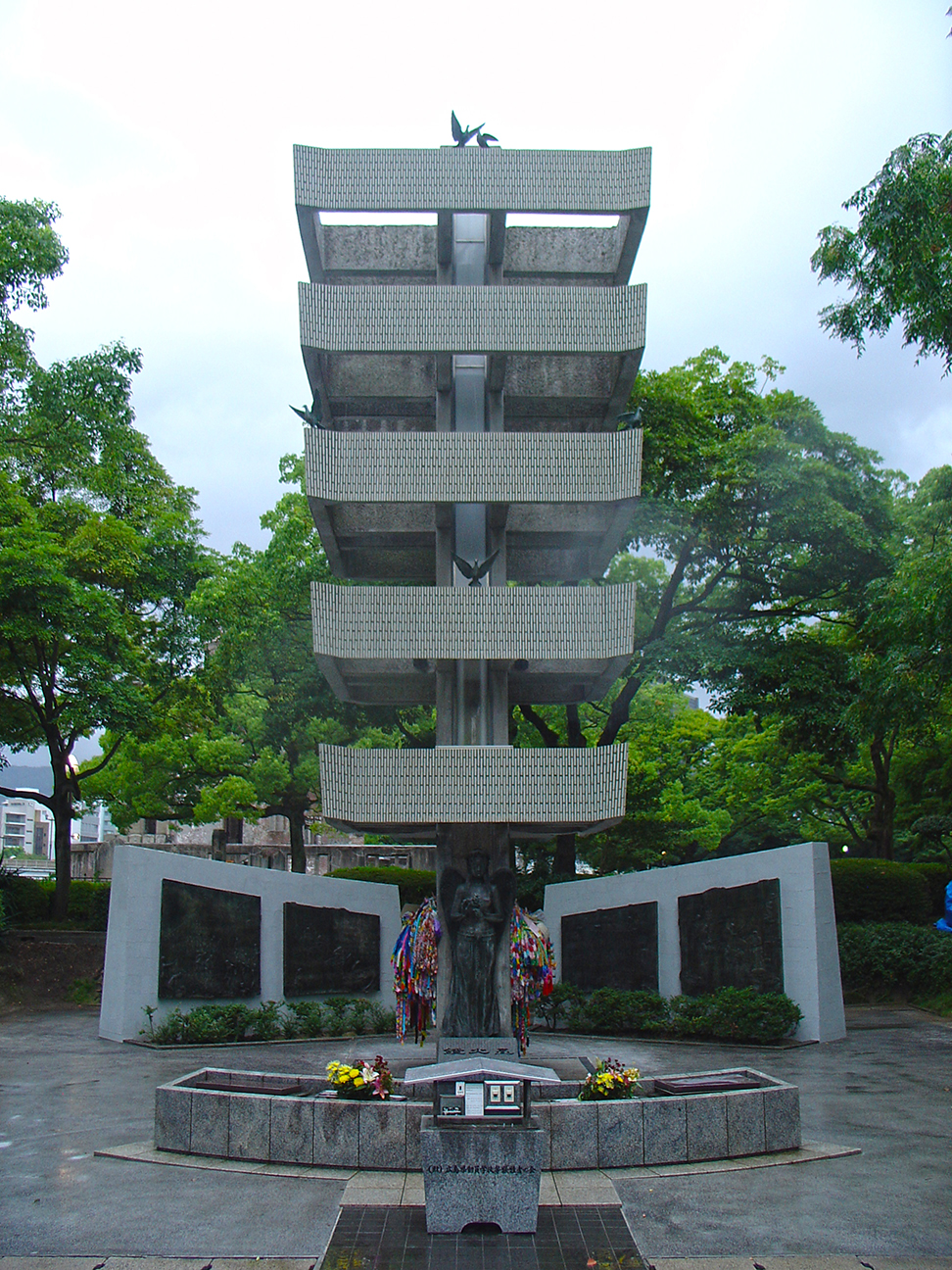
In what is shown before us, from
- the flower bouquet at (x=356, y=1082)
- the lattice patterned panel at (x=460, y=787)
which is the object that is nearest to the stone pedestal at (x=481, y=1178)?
the flower bouquet at (x=356, y=1082)

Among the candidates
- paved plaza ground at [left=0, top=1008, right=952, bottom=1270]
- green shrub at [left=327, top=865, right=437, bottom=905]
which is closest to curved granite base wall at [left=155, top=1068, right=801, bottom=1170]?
paved plaza ground at [left=0, top=1008, right=952, bottom=1270]

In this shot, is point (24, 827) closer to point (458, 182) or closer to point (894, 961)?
point (894, 961)

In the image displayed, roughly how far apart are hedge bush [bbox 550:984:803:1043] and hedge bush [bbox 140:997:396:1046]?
3.70 m

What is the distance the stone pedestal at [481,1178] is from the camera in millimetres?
8641

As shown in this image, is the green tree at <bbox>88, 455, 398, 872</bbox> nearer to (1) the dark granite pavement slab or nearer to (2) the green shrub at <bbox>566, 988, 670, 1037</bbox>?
(2) the green shrub at <bbox>566, 988, 670, 1037</bbox>

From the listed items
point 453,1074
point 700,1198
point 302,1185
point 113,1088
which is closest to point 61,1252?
point 302,1185

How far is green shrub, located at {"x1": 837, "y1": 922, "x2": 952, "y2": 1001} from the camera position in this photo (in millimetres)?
23500

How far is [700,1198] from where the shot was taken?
9555 mm

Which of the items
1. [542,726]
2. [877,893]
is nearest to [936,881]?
[877,893]

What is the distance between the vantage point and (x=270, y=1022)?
1977 cm

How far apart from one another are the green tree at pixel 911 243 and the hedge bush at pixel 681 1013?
451 inches

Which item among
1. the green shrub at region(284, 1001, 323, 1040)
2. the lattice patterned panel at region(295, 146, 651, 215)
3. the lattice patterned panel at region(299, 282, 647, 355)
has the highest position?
the lattice patterned panel at region(295, 146, 651, 215)

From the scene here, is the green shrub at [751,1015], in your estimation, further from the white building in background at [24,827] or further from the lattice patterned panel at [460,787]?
the white building in background at [24,827]

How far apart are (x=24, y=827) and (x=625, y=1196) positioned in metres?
151
